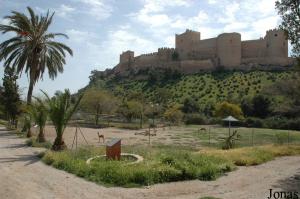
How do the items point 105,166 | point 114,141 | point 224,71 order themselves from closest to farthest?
point 105,166 → point 114,141 → point 224,71

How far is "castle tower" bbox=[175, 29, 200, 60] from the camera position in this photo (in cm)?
10325

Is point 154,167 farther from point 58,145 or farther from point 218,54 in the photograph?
point 218,54

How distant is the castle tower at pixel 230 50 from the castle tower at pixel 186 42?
8846 mm

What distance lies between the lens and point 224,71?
93.2m

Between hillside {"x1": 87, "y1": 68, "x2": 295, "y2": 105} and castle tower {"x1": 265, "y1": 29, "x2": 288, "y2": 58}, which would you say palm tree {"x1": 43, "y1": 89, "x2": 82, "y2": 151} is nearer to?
hillside {"x1": 87, "y1": 68, "x2": 295, "y2": 105}

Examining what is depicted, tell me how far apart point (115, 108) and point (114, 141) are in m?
40.7

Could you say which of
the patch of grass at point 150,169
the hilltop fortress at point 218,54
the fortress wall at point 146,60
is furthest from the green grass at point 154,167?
the fortress wall at point 146,60

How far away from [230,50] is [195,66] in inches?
373

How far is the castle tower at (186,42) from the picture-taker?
103250 mm

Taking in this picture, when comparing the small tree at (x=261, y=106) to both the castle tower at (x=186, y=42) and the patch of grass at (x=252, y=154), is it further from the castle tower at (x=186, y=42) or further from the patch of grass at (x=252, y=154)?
the castle tower at (x=186, y=42)

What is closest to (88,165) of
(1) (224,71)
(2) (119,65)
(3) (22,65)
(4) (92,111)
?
(3) (22,65)

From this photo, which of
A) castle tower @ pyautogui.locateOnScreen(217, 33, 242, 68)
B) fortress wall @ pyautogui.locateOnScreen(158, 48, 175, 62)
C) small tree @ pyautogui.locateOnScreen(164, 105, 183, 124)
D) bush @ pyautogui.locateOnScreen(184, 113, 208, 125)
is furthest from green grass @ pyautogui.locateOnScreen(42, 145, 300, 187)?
fortress wall @ pyautogui.locateOnScreen(158, 48, 175, 62)

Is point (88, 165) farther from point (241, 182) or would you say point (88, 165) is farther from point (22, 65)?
point (22, 65)

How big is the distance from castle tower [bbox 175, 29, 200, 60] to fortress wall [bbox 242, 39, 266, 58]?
13177 mm
